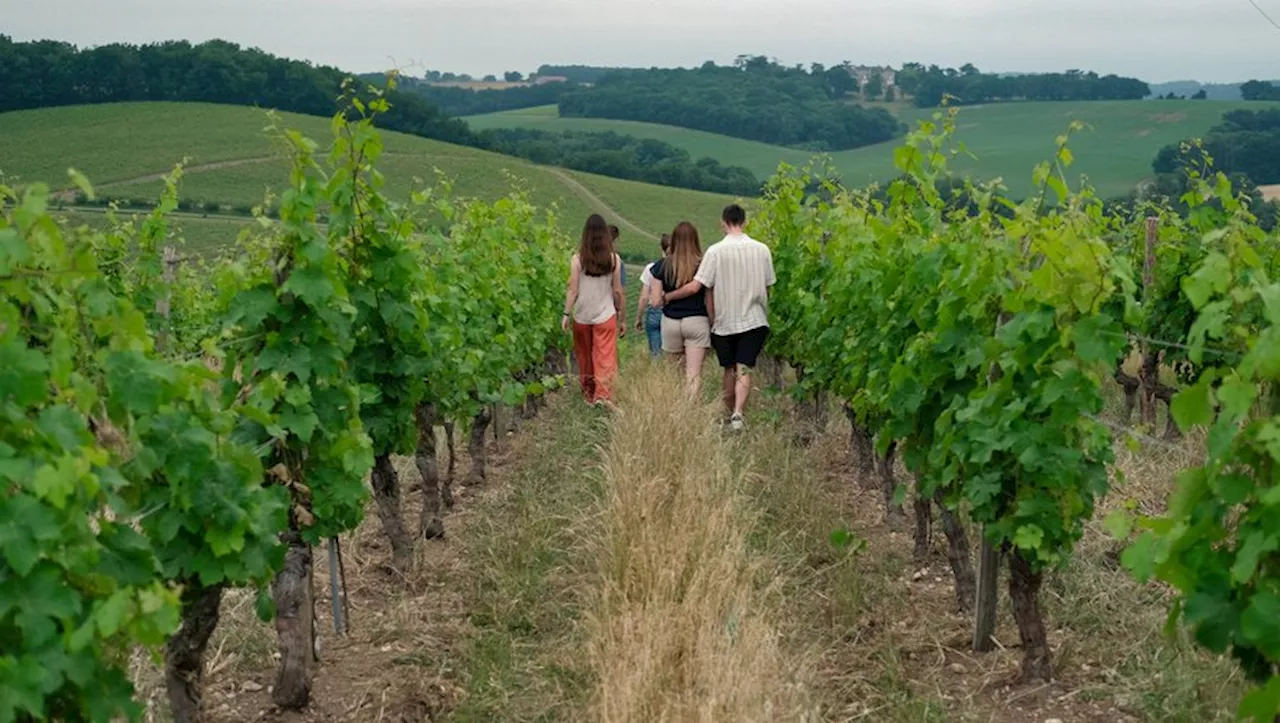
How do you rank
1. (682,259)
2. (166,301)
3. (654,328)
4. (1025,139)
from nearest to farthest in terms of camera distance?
(166,301), (682,259), (654,328), (1025,139)

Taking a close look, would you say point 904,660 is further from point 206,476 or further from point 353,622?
point 206,476

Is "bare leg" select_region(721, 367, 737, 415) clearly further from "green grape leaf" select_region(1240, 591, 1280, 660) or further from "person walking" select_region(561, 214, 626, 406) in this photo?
"green grape leaf" select_region(1240, 591, 1280, 660)

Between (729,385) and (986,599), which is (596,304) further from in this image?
(986,599)

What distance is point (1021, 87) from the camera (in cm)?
8631

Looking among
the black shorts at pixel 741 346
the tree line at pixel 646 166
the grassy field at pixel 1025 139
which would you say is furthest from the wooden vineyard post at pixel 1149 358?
the tree line at pixel 646 166

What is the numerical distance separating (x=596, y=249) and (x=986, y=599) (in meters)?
5.70

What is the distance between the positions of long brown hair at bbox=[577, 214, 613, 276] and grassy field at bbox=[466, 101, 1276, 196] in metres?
39.9

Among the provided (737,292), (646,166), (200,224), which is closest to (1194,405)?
(737,292)

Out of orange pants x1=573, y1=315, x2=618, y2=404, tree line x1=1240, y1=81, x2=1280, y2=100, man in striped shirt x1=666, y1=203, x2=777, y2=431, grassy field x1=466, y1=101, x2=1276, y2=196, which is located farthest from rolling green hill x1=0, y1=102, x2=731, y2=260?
man in striped shirt x1=666, y1=203, x2=777, y2=431

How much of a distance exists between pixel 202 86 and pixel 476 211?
2402 inches

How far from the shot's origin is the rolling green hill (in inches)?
2021

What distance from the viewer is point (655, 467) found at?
25.0ft

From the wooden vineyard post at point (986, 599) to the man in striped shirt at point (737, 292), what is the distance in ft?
15.0

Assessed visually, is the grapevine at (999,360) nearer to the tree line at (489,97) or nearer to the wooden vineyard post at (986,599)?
the wooden vineyard post at (986,599)
